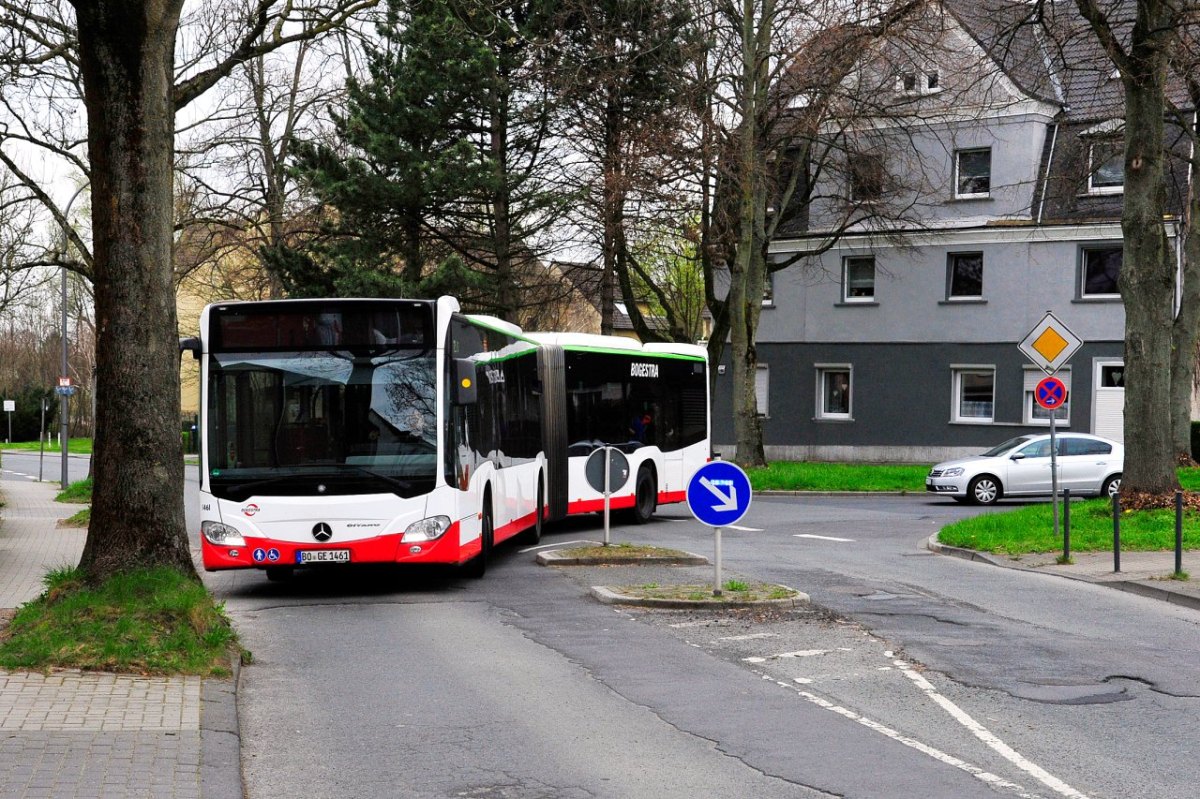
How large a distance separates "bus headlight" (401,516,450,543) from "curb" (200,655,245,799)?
4.35m

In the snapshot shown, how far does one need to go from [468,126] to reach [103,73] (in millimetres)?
25890

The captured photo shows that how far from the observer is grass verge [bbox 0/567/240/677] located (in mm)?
8672

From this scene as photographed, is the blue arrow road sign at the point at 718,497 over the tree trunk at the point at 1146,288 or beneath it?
beneath

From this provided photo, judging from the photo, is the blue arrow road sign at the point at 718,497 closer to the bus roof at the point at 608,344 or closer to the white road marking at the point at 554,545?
the white road marking at the point at 554,545

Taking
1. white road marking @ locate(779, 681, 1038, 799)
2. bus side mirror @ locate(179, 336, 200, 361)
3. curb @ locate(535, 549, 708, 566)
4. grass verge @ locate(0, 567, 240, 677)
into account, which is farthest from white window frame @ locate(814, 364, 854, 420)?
white road marking @ locate(779, 681, 1038, 799)

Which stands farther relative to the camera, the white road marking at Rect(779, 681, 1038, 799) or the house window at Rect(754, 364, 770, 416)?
the house window at Rect(754, 364, 770, 416)

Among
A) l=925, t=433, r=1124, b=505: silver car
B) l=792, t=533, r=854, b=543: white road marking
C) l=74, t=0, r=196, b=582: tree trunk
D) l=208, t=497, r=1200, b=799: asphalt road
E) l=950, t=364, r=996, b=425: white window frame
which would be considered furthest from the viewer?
l=950, t=364, r=996, b=425: white window frame

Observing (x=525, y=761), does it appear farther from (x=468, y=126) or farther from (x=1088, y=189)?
(x=1088, y=189)

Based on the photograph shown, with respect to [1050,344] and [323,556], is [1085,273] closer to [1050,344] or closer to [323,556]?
[1050,344]

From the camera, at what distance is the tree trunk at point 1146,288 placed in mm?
20031

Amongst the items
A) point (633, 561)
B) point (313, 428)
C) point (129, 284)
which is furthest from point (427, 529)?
point (129, 284)

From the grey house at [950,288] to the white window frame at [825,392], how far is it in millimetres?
44

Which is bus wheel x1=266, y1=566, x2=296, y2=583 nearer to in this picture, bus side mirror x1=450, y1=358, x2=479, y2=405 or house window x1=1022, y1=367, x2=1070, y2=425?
bus side mirror x1=450, y1=358, x2=479, y2=405

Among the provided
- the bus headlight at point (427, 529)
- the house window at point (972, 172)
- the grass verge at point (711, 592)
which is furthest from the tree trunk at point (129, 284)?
the house window at point (972, 172)
